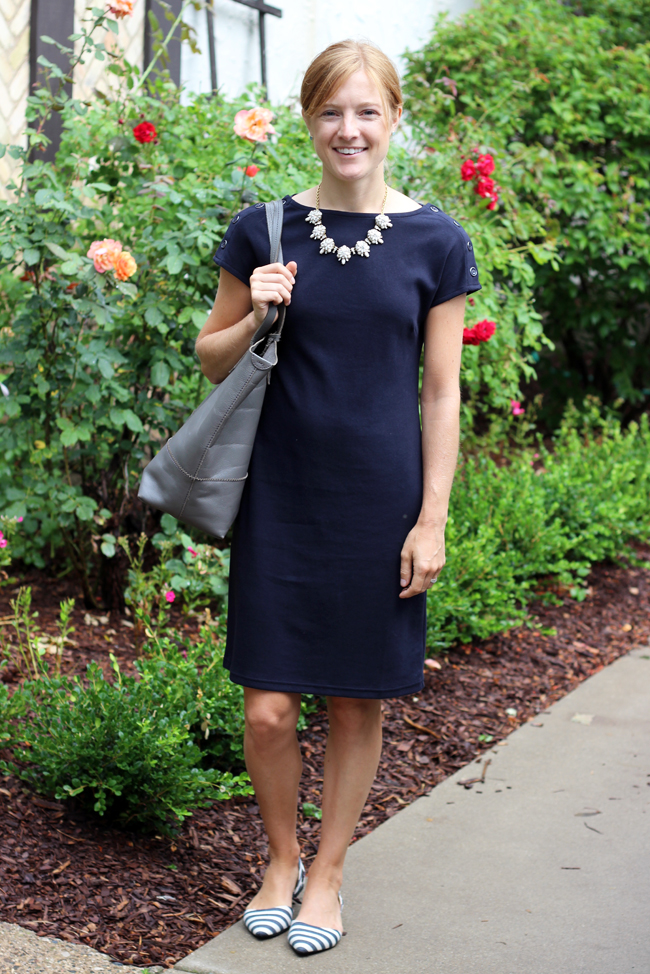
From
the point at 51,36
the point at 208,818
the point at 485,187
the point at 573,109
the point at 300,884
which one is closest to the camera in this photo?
the point at 300,884

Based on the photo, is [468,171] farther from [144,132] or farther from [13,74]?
[13,74]

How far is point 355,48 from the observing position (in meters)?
1.98

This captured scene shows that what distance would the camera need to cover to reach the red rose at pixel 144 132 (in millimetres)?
3512

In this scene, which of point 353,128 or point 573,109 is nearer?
point 353,128

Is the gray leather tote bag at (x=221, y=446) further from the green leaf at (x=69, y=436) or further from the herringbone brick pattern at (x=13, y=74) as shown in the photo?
the herringbone brick pattern at (x=13, y=74)

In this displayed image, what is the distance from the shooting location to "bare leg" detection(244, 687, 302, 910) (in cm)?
215

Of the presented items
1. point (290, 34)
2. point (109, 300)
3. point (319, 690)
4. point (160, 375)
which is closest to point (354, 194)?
point (319, 690)

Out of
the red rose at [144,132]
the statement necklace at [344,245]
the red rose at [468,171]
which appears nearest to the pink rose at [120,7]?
the red rose at [144,132]

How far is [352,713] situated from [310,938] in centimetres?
49

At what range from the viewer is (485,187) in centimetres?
423

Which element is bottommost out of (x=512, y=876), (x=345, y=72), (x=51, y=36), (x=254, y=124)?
(x=512, y=876)

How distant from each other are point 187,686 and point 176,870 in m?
0.52

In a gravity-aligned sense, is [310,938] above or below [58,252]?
below

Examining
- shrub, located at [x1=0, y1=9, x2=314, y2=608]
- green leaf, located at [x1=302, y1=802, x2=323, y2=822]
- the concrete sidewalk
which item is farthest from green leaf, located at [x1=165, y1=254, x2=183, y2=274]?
the concrete sidewalk
